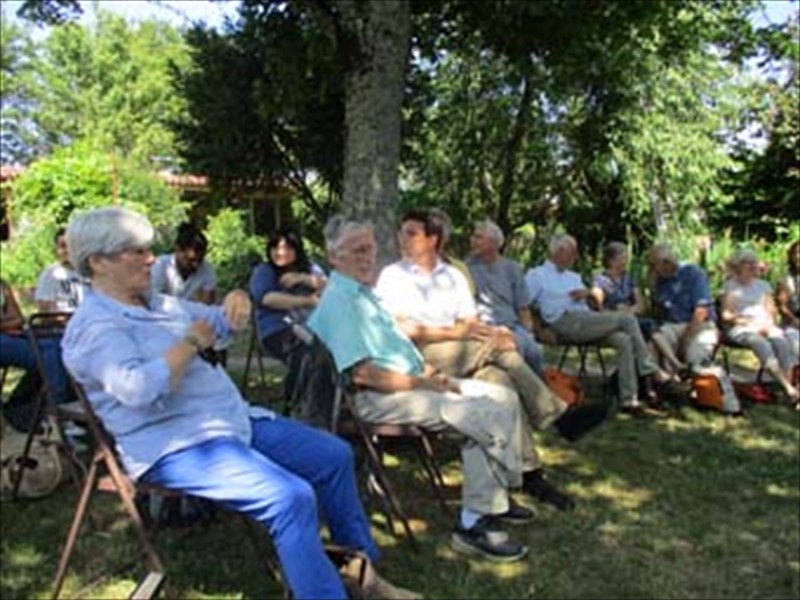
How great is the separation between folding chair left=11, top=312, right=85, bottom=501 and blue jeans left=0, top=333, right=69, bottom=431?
66 mm

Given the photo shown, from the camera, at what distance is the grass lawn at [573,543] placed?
3719 mm

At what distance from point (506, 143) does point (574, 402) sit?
35.3 feet

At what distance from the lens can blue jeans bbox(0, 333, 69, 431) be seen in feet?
15.3

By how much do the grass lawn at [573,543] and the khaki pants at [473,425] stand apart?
0.28 meters

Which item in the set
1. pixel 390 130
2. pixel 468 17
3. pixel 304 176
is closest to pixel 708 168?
pixel 304 176

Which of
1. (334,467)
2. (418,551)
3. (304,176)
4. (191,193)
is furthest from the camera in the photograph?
(191,193)

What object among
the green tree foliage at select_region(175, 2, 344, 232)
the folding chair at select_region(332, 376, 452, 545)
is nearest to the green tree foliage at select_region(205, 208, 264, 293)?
the green tree foliage at select_region(175, 2, 344, 232)

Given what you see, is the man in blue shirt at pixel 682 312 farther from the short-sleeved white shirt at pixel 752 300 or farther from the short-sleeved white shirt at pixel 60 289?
the short-sleeved white shirt at pixel 60 289

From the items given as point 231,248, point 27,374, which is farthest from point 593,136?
point 27,374

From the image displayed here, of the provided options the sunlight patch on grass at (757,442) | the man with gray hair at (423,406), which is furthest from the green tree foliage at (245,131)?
the man with gray hair at (423,406)

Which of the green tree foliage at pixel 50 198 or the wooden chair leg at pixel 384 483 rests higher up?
the green tree foliage at pixel 50 198

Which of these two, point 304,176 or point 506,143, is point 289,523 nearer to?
point 304,176

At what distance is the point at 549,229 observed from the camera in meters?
16.8

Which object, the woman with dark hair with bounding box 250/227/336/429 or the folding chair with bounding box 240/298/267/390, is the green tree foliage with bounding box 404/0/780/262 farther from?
the woman with dark hair with bounding box 250/227/336/429
